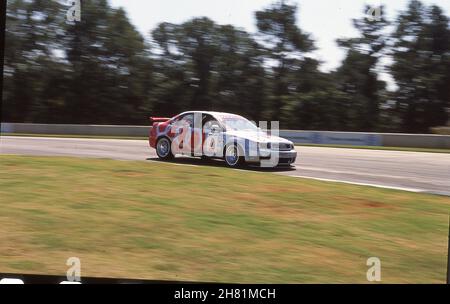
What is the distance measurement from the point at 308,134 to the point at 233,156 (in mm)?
1190

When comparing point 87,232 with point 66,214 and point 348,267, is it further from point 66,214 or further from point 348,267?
point 348,267

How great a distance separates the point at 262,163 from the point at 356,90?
1877mm

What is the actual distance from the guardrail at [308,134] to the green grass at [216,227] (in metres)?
0.65

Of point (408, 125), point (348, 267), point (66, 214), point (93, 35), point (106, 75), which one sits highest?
point (93, 35)

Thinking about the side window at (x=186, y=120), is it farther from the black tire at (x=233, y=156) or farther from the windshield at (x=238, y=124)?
the black tire at (x=233, y=156)

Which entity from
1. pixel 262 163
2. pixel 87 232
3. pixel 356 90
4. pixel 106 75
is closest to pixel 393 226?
pixel 356 90

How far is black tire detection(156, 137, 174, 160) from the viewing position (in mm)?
6109

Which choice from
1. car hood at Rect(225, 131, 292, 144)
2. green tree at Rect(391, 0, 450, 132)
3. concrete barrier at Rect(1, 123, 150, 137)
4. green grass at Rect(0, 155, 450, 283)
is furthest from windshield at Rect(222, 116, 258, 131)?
green tree at Rect(391, 0, 450, 132)

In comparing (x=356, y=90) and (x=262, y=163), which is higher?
(x=356, y=90)

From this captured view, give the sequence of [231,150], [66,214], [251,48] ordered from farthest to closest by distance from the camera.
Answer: [231,150] < [251,48] < [66,214]

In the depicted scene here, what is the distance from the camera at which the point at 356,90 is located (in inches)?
236

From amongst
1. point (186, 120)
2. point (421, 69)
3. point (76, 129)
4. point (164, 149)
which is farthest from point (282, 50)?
point (76, 129)

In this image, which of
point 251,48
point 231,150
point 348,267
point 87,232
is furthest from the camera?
point 231,150

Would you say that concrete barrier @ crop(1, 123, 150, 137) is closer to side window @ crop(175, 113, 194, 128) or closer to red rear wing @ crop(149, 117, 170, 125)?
red rear wing @ crop(149, 117, 170, 125)
